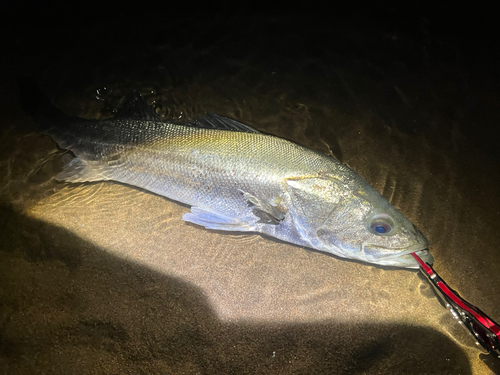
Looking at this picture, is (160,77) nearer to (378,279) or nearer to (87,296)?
(87,296)

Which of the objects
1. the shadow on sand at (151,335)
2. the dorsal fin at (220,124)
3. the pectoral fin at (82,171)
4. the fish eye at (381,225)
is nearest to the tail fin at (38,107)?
the pectoral fin at (82,171)

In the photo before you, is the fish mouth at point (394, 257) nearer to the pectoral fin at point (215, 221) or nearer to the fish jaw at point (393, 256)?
the fish jaw at point (393, 256)

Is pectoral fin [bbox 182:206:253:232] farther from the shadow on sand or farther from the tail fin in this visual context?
the tail fin

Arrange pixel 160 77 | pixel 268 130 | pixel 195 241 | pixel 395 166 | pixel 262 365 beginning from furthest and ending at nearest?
1. pixel 160 77
2. pixel 268 130
3. pixel 395 166
4. pixel 195 241
5. pixel 262 365

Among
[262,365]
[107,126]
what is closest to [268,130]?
[107,126]

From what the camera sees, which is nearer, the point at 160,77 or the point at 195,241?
the point at 195,241

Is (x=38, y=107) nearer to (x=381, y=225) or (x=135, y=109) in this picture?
(x=135, y=109)
